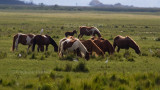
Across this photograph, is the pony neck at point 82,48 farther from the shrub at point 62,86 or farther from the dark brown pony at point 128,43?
the shrub at point 62,86

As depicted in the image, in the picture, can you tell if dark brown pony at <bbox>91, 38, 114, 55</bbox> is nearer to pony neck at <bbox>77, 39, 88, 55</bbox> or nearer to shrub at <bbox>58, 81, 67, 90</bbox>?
pony neck at <bbox>77, 39, 88, 55</bbox>

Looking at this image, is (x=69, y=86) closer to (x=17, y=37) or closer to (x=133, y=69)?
(x=133, y=69)

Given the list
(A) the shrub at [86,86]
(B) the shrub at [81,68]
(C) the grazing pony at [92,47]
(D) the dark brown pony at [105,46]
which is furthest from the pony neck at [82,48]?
Answer: (A) the shrub at [86,86]

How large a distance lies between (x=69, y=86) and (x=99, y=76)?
5.54ft

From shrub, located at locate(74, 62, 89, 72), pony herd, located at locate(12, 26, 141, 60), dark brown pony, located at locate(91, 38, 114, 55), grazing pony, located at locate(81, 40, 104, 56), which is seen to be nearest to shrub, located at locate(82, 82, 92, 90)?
shrub, located at locate(74, 62, 89, 72)

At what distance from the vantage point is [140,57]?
20.8 meters

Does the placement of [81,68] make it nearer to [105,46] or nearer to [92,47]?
[92,47]

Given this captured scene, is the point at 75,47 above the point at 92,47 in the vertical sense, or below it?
above

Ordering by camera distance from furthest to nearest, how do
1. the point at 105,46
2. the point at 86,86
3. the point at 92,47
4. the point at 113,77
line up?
1. the point at 105,46
2. the point at 92,47
3. the point at 113,77
4. the point at 86,86

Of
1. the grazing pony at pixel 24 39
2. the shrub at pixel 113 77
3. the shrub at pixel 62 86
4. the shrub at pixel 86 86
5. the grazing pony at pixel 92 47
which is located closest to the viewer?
the shrub at pixel 62 86

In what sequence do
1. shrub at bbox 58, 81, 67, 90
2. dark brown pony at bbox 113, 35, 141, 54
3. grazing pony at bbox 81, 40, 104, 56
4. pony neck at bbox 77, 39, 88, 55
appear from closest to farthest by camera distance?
shrub at bbox 58, 81, 67, 90 < pony neck at bbox 77, 39, 88, 55 < grazing pony at bbox 81, 40, 104, 56 < dark brown pony at bbox 113, 35, 141, 54

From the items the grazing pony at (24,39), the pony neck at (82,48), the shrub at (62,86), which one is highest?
the shrub at (62,86)

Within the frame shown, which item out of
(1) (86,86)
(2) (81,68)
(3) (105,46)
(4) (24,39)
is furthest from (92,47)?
(1) (86,86)

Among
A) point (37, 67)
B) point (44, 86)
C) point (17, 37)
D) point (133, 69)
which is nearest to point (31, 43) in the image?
point (17, 37)
